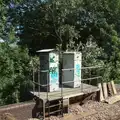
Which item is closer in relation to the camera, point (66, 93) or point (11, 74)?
point (66, 93)

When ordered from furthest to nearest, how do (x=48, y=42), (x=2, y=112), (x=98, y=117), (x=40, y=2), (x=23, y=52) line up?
(x=48, y=42) < (x=40, y=2) < (x=23, y=52) < (x=98, y=117) < (x=2, y=112)

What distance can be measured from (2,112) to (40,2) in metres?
8.65

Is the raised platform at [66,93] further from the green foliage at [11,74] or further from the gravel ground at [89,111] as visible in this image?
the green foliage at [11,74]

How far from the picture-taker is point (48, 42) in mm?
14344

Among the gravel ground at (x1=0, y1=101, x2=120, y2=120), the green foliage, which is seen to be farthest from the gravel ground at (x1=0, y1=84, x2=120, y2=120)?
the green foliage

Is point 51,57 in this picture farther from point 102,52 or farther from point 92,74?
point 102,52

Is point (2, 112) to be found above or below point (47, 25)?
below

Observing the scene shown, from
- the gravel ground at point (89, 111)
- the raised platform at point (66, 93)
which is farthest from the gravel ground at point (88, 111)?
the raised platform at point (66, 93)

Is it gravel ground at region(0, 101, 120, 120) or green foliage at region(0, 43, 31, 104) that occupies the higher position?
green foliage at region(0, 43, 31, 104)

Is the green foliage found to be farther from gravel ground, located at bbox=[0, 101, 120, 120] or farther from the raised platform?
gravel ground, located at bbox=[0, 101, 120, 120]

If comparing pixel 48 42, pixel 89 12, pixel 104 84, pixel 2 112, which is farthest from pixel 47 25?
pixel 2 112

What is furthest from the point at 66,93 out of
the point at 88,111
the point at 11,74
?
the point at 11,74

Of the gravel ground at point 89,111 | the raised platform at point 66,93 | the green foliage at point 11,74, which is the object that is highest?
the green foliage at point 11,74

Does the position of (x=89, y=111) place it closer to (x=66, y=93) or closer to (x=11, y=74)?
(x=66, y=93)
